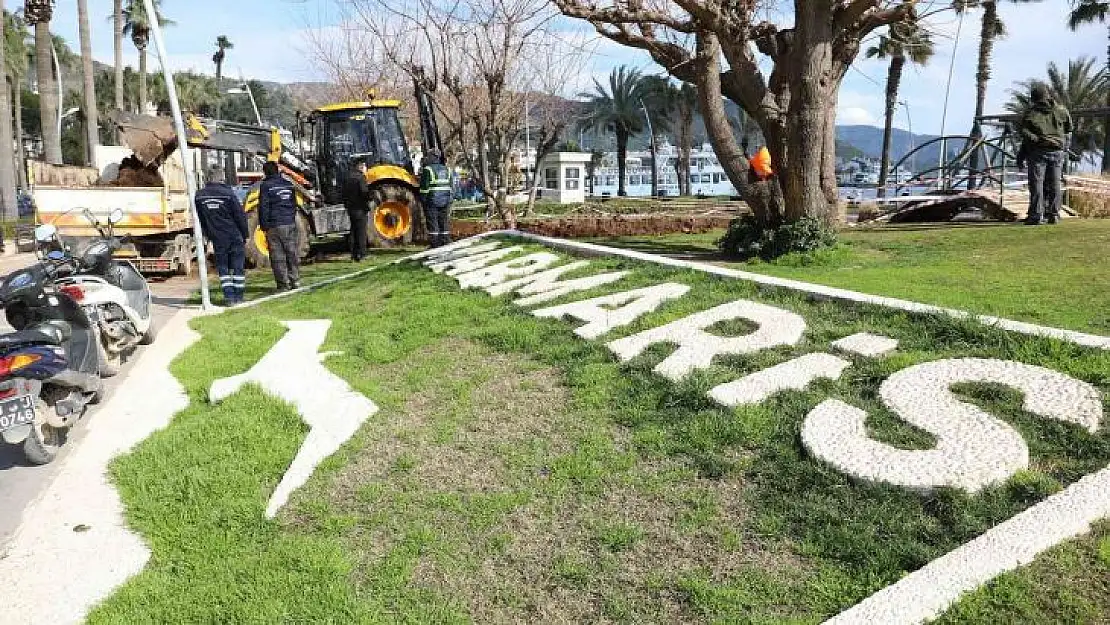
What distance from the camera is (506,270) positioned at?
9055mm

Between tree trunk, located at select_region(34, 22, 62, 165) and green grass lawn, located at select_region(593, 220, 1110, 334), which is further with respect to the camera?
tree trunk, located at select_region(34, 22, 62, 165)

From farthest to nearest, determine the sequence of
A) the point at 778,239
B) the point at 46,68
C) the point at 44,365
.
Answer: the point at 46,68, the point at 778,239, the point at 44,365

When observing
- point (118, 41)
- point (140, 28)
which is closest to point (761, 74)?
point (118, 41)

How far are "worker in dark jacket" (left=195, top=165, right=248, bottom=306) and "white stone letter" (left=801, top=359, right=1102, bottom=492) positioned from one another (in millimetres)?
8587

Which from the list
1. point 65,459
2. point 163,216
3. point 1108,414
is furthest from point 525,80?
point 1108,414

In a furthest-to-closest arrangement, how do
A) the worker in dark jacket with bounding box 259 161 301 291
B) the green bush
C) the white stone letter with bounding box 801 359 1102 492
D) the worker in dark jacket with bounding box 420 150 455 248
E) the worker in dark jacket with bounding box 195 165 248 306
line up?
the worker in dark jacket with bounding box 420 150 455 248
the worker in dark jacket with bounding box 259 161 301 291
the worker in dark jacket with bounding box 195 165 248 306
the green bush
the white stone letter with bounding box 801 359 1102 492

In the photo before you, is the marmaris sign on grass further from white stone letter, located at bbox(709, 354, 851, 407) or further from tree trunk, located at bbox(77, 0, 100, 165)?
tree trunk, located at bbox(77, 0, 100, 165)

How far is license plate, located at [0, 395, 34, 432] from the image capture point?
15.4 feet

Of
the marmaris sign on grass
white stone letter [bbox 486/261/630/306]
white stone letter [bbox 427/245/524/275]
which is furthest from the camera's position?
white stone letter [bbox 427/245/524/275]

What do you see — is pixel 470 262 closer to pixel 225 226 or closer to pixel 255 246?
pixel 225 226

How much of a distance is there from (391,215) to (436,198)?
1.99 m

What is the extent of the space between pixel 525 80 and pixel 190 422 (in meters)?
16.1

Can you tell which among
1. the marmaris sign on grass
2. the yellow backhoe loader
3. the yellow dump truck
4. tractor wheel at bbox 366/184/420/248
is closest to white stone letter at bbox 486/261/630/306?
the marmaris sign on grass

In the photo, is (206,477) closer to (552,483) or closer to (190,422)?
(190,422)
